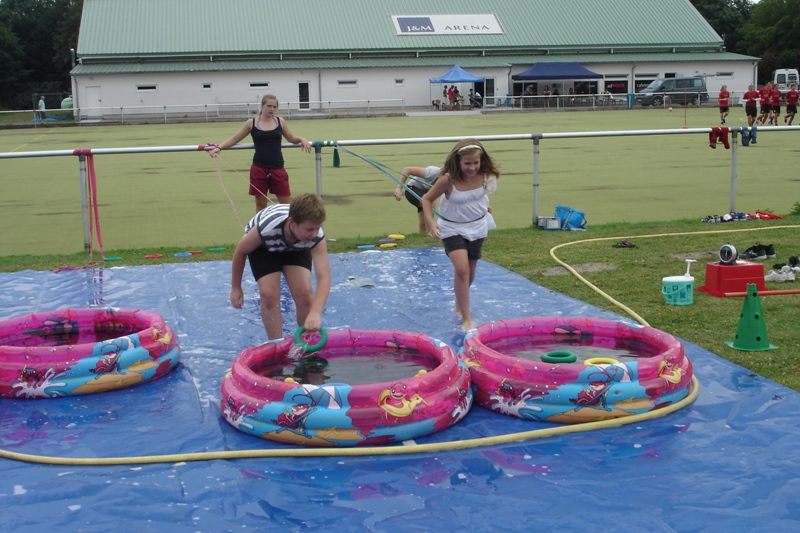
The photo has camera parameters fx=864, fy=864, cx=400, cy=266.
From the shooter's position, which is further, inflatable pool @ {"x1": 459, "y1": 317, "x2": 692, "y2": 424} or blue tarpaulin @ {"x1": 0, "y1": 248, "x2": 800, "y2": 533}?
inflatable pool @ {"x1": 459, "y1": 317, "x2": 692, "y2": 424}

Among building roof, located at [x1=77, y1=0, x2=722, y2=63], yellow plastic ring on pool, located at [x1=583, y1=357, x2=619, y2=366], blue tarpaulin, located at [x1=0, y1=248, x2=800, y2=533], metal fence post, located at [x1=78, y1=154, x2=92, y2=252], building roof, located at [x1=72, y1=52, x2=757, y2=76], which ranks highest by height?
building roof, located at [x1=77, y1=0, x2=722, y2=63]

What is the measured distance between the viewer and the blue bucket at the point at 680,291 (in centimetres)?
745

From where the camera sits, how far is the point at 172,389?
565cm

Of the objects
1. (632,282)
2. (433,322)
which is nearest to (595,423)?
(433,322)

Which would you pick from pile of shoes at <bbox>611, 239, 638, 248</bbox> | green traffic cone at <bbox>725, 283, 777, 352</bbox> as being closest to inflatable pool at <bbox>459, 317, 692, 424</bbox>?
green traffic cone at <bbox>725, 283, 777, 352</bbox>

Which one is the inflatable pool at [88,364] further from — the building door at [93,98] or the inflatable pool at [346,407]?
the building door at [93,98]

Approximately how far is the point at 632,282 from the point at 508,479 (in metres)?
4.59

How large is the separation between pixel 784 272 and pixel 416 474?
17.5ft

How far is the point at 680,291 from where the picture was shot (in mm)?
7469

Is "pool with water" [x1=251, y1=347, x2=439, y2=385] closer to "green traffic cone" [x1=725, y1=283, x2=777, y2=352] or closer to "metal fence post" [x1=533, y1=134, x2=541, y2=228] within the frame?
"green traffic cone" [x1=725, y1=283, x2=777, y2=352]

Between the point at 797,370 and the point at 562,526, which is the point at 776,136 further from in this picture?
the point at 562,526

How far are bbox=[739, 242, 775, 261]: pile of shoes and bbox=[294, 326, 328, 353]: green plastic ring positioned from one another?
17.4 feet

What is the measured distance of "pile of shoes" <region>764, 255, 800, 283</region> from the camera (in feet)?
26.6

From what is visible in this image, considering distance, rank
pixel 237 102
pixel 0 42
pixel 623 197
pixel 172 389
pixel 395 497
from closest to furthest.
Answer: pixel 395 497 < pixel 172 389 < pixel 623 197 < pixel 237 102 < pixel 0 42
